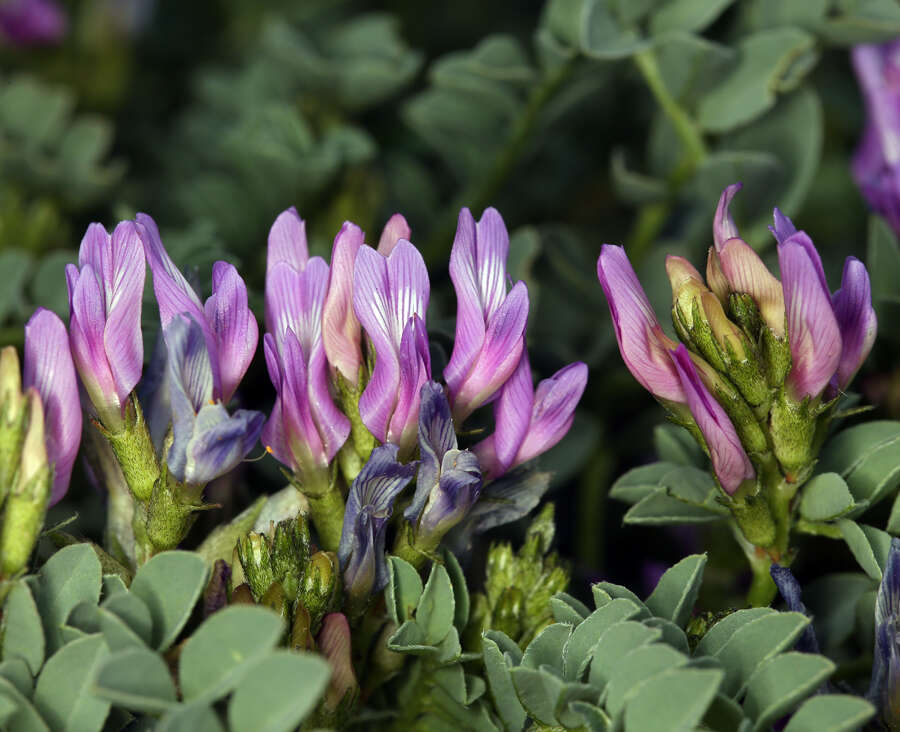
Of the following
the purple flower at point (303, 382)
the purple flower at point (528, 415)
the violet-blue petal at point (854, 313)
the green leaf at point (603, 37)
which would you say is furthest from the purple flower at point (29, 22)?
the violet-blue petal at point (854, 313)

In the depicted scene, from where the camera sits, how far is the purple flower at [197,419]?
0.53 meters

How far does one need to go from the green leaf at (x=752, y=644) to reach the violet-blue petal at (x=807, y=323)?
0.44 ft

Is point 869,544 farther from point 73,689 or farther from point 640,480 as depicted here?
point 73,689

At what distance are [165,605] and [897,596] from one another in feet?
1.28

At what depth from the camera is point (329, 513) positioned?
61 centimetres

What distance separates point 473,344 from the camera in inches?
23.5

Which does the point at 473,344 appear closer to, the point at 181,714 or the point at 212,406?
the point at 212,406

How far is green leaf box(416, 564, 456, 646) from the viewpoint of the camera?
0.57m

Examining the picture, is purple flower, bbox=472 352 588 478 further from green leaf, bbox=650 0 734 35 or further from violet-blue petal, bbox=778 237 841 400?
green leaf, bbox=650 0 734 35

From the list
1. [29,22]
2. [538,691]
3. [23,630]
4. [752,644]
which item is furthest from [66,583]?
[29,22]

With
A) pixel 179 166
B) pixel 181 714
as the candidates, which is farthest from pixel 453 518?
pixel 179 166

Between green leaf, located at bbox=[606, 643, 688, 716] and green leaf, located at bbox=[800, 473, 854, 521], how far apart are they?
17cm

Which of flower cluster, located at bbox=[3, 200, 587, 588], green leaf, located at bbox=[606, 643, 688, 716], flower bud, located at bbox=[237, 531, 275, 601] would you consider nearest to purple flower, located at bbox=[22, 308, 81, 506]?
flower cluster, located at bbox=[3, 200, 587, 588]

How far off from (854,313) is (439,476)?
0.84 feet
